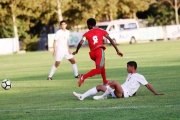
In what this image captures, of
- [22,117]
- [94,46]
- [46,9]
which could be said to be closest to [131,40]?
[46,9]

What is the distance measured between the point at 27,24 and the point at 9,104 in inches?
2090

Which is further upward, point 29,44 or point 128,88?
point 128,88

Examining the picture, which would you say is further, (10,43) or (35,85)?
(10,43)

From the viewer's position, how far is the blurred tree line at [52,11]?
2441 inches

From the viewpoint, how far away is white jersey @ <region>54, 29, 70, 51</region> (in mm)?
21953

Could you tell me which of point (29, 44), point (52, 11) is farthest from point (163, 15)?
point (29, 44)

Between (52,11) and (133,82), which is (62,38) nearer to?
(133,82)

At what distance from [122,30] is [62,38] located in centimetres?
3978

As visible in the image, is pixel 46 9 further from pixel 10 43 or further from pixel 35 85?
pixel 35 85

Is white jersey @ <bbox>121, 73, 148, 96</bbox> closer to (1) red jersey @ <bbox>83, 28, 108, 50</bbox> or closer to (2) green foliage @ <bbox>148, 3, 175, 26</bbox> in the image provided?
(1) red jersey @ <bbox>83, 28, 108, 50</bbox>

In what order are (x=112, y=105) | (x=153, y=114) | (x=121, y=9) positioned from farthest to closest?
(x=121, y=9) → (x=112, y=105) → (x=153, y=114)

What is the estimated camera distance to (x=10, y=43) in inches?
2352

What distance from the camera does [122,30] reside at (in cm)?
6150

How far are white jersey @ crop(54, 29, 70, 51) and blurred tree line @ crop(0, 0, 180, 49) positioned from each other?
1523 inches
